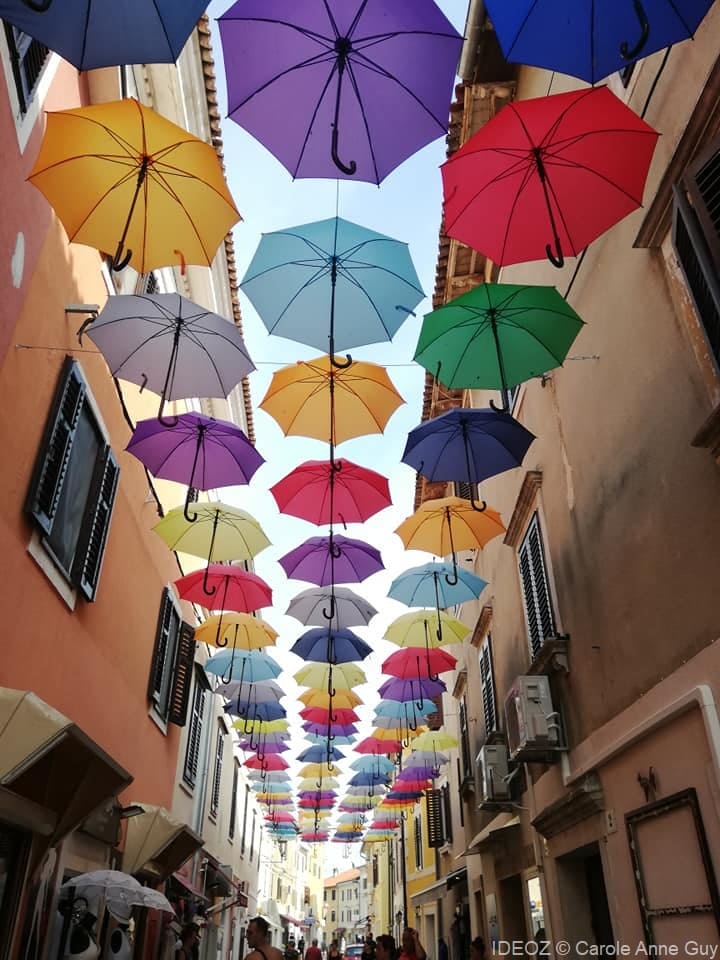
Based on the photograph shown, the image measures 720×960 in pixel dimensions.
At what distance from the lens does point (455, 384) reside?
7.62 meters

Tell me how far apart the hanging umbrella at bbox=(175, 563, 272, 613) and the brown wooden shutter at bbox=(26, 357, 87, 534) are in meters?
5.15

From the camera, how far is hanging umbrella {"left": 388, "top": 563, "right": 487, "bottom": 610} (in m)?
12.9

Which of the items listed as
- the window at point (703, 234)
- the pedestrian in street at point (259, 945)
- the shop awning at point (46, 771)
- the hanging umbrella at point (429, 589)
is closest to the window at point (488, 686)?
the hanging umbrella at point (429, 589)

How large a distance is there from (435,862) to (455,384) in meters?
18.7

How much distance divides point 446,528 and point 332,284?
482 centimetres

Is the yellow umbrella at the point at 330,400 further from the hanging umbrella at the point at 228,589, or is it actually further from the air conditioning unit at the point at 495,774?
the air conditioning unit at the point at 495,774

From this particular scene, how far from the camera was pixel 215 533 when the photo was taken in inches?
436

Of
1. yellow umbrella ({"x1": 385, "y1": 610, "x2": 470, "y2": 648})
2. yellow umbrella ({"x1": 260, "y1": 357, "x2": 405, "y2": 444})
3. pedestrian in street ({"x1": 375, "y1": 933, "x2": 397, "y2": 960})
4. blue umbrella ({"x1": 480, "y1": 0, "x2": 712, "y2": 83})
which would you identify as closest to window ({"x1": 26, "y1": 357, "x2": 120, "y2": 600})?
yellow umbrella ({"x1": 260, "y1": 357, "x2": 405, "y2": 444})

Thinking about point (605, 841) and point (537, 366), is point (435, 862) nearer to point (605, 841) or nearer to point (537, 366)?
point (605, 841)

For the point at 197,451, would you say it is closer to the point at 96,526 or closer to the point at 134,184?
the point at 96,526

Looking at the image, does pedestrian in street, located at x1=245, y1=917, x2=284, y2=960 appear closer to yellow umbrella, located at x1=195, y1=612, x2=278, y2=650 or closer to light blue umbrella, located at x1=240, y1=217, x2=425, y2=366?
light blue umbrella, located at x1=240, y1=217, x2=425, y2=366

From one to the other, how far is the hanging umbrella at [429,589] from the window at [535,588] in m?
2.40

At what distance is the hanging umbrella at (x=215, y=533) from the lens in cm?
1063

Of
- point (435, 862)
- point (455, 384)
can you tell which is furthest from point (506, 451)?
point (435, 862)
